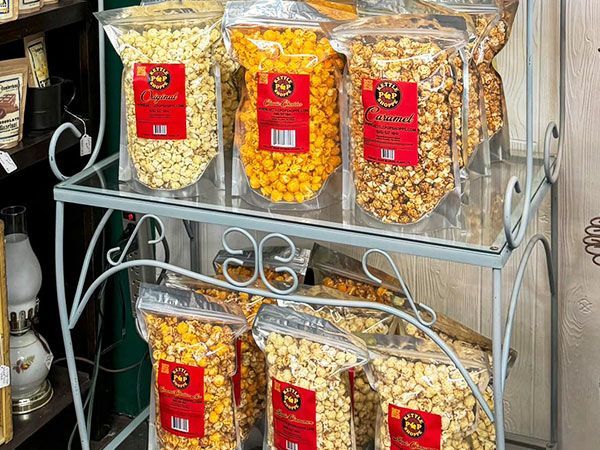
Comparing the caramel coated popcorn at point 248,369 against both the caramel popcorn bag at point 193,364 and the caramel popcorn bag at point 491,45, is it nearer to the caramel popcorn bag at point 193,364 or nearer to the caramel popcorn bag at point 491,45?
the caramel popcorn bag at point 193,364

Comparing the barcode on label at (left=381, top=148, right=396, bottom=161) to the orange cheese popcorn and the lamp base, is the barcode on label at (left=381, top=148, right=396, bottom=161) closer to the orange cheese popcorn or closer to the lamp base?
the orange cheese popcorn

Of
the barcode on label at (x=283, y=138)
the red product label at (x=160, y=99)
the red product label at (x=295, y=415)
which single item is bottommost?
the red product label at (x=295, y=415)

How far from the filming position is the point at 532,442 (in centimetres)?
222

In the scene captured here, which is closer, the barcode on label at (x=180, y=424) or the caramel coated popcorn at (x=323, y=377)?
the caramel coated popcorn at (x=323, y=377)

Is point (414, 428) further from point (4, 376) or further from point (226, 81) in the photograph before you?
point (4, 376)

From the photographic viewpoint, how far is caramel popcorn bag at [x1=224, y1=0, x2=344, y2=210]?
1.75 meters

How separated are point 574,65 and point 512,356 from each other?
0.59 metres

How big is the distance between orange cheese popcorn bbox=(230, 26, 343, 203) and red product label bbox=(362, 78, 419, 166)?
11 cm

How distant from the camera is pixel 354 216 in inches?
69.8

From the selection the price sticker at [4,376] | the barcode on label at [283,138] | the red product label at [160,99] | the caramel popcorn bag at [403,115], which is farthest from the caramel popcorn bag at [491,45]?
the price sticker at [4,376]

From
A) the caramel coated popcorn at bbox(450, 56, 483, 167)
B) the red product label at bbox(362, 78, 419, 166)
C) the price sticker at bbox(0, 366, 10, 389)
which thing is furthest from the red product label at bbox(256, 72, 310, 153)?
the price sticker at bbox(0, 366, 10, 389)

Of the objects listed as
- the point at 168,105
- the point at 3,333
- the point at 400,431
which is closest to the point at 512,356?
the point at 400,431

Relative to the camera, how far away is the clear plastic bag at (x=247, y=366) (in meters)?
2.07

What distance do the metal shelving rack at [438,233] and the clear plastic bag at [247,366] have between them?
15 cm
